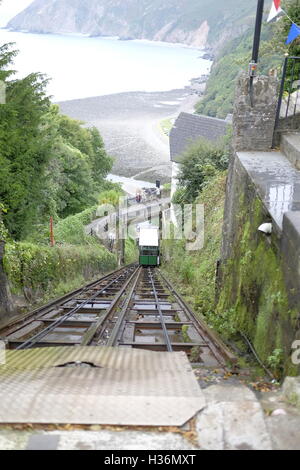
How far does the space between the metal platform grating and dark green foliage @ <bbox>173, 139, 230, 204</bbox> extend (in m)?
16.6

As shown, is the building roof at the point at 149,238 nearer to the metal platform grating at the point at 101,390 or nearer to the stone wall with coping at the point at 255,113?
the stone wall with coping at the point at 255,113

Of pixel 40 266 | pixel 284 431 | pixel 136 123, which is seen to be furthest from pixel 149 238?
pixel 136 123

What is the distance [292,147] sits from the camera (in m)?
7.48

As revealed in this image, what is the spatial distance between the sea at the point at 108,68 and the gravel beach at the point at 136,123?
255 inches

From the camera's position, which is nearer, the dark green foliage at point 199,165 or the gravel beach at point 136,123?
the dark green foliage at point 199,165

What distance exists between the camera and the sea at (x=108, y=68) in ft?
311

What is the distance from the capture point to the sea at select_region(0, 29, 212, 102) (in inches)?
3730

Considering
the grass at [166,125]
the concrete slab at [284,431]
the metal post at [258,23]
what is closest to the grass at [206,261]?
the concrete slab at [284,431]

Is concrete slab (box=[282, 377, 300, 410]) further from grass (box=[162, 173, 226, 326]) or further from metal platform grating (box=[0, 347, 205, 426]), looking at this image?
grass (box=[162, 173, 226, 326])

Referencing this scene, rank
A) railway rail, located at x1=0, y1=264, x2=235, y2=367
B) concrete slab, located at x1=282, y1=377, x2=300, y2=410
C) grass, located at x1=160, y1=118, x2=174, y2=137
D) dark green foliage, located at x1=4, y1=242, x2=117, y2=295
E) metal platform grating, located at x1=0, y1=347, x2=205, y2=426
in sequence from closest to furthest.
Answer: metal platform grating, located at x1=0, y1=347, x2=205, y2=426 < concrete slab, located at x1=282, y1=377, x2=300, y2=410 < railway rail, located at x1=0, y1=264, x2=235, y2=367 < dark green foliage, located at x1=4, y1=242, x2=117, y2=295 < grass, located at x1=160, y1=118, x2=174, y2=137

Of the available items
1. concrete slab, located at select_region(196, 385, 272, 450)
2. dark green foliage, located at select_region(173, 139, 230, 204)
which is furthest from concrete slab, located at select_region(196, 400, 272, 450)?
dark green foliage, located at select_region(173, 139, 230, 204)

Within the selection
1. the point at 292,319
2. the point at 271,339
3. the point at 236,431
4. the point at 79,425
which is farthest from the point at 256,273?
the point at 79,425

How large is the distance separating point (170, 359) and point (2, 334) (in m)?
2.88

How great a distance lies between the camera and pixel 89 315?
25.8ft
